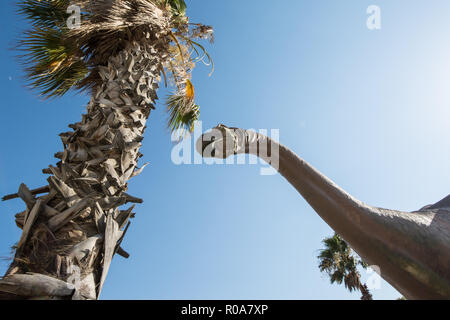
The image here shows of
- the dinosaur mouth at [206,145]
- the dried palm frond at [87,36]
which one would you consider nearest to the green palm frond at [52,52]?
the dried palm frond at [87,36]

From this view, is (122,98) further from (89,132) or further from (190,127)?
(190,127)

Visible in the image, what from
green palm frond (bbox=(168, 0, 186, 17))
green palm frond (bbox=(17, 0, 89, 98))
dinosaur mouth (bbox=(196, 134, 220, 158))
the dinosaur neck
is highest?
green palm frond (bbox=(168, 0, 186, 17))

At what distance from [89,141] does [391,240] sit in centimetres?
215

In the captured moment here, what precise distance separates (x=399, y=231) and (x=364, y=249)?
24cm

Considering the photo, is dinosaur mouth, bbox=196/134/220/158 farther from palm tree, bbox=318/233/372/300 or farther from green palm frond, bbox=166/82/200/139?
palm tree, bbox=318/233/372/300

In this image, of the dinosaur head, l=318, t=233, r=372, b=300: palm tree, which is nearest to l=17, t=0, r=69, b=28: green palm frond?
the dinosaur head

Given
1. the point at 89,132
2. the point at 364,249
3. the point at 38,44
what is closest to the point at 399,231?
the point at 364,249

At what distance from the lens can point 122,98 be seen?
2174mm

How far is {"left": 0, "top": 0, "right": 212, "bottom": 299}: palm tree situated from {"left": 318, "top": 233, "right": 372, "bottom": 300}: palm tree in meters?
11.9

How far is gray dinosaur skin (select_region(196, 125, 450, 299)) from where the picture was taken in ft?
4.60

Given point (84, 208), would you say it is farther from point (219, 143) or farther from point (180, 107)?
point (180, 107)

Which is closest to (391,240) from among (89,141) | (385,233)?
(385,233)

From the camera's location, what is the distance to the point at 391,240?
4.69 ft
